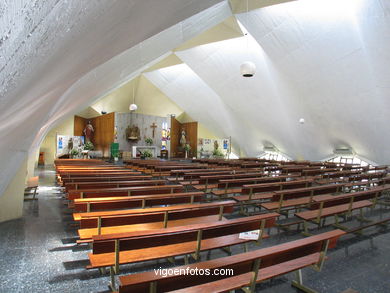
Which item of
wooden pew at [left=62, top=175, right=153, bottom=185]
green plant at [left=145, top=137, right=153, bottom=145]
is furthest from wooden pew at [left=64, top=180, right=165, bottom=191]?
green plant at [left=145, top=137, right=153, bottom=145]

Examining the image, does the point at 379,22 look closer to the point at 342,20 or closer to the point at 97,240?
the point at 342,20

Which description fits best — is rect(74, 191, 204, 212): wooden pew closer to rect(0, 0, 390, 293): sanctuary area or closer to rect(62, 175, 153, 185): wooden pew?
rect(0, 0, 390, 293): sanctuary area

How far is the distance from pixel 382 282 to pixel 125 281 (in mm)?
2603

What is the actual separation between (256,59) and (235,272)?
11783 mm

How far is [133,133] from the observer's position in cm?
Result: 2081

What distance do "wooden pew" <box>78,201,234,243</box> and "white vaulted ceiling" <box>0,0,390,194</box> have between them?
41.8 inches

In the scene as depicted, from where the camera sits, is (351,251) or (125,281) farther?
(351,251)

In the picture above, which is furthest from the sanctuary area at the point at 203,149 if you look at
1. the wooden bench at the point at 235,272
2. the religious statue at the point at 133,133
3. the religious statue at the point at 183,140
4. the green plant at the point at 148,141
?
the religious statue at the point at 183,140

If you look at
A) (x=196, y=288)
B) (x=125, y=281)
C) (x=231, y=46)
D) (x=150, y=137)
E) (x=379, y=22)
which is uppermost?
(x=231, y=46)

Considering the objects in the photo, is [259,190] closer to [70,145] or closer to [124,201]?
[124,201]

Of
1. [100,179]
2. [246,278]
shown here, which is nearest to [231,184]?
[100,179]

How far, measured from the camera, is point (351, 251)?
333cm

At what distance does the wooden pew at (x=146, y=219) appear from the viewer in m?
2.82

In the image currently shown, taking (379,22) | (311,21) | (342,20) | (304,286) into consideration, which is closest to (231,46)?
(311,21)
